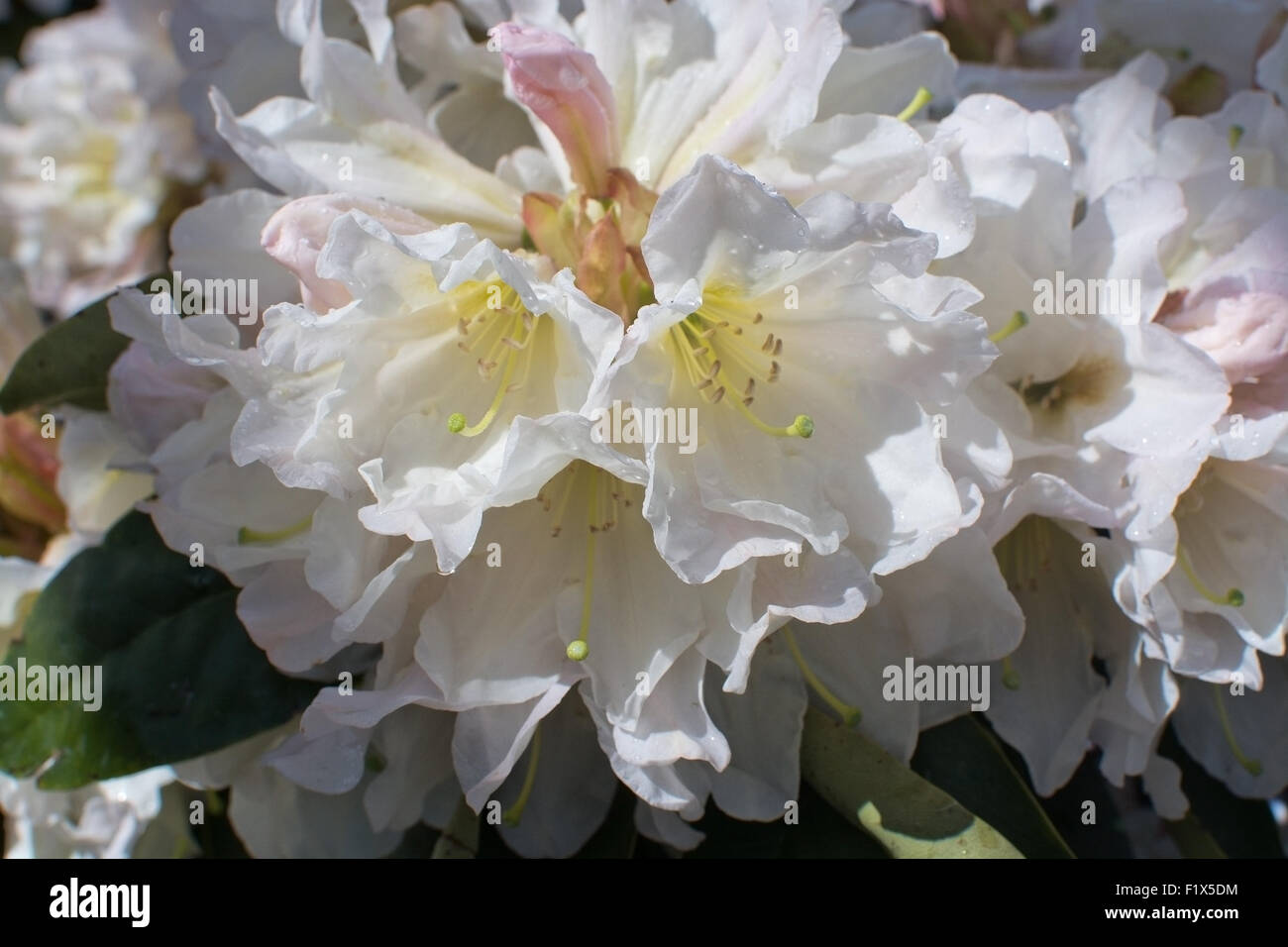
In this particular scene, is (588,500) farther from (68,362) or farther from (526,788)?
(68,362)

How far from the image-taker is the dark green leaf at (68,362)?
2.70ft

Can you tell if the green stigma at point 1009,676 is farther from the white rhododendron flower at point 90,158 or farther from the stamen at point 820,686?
the white rhododendron flower at point 90,158

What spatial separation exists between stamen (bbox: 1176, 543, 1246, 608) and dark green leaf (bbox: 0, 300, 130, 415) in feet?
2.24

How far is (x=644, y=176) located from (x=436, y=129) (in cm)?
17

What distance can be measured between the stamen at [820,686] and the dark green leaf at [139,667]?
305 millimetres

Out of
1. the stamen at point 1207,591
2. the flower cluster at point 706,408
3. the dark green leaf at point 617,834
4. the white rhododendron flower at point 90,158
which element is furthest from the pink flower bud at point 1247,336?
the white rhododendron flower at point 90,158

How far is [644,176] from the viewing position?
2.41 feet

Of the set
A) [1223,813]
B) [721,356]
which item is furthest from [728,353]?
[1223,813]

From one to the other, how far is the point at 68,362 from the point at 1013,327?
60 cm

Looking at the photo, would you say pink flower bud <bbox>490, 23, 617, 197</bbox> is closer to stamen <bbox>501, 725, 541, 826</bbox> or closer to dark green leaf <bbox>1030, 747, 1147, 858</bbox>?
stamen <bbox>501, 725, 541, 826</bbox>

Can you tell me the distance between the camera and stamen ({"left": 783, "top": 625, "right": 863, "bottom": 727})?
74 centimetres
